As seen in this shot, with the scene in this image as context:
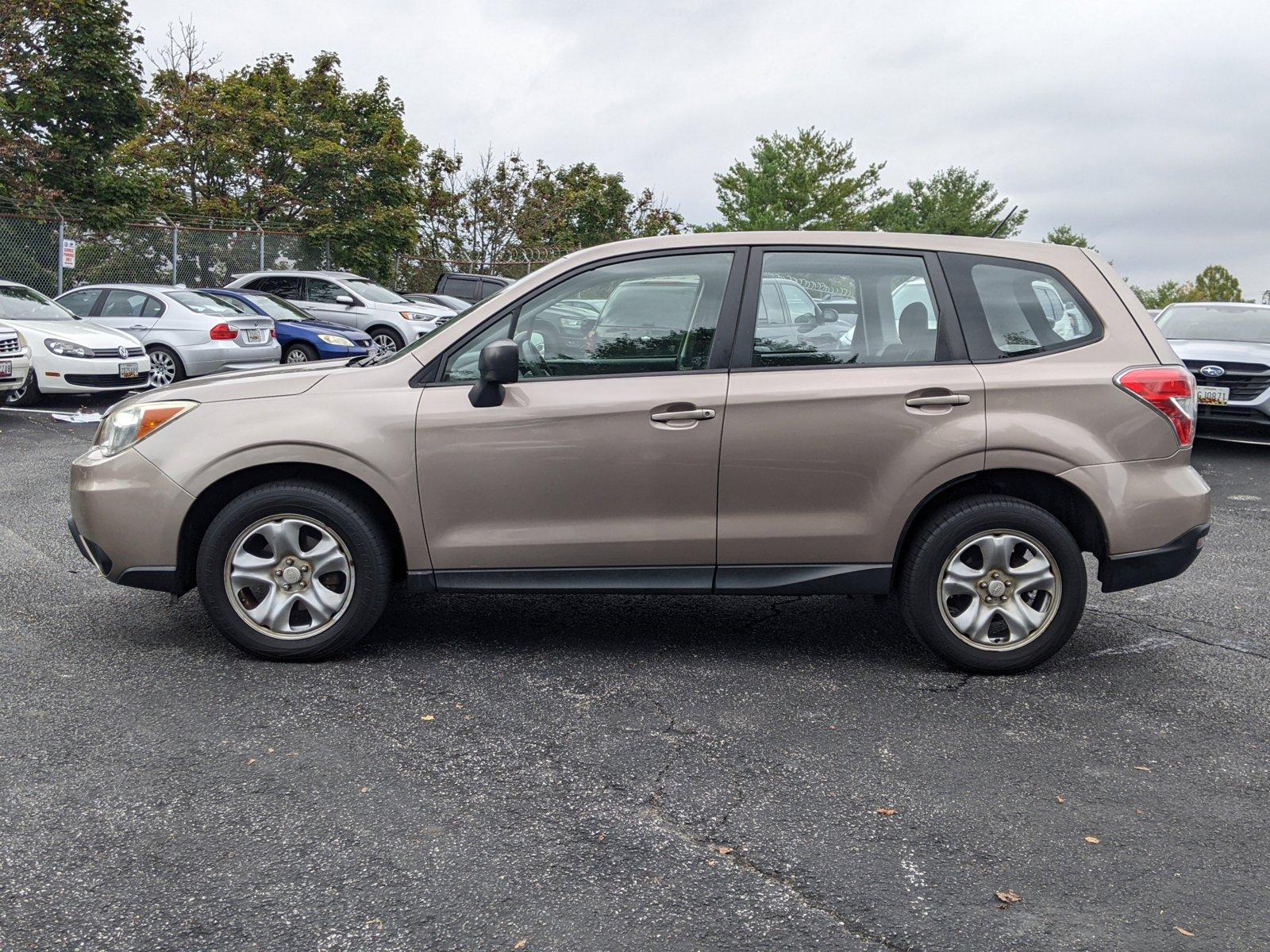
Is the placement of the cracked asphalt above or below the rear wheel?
below

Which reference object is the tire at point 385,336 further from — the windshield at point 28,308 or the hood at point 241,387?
the hood at point 241,387

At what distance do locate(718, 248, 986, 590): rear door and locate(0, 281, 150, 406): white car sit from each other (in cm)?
1163

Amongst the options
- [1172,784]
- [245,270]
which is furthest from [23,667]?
[245,270]

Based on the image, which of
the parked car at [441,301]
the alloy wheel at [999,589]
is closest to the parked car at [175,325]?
the parked car at [441,301]

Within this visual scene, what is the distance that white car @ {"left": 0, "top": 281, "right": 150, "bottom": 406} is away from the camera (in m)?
14.3

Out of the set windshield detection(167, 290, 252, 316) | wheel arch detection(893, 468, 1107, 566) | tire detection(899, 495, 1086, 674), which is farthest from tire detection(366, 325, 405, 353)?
tire detection(899, 495, 1086, 674)

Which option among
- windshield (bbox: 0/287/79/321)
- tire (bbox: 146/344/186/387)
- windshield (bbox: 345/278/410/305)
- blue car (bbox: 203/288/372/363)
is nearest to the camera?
windshield (bbox: 0/287/79/321)

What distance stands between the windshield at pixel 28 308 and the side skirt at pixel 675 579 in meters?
12.0

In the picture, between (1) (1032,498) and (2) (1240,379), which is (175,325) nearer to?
(2) (1240,379)

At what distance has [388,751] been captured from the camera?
4.05 meters

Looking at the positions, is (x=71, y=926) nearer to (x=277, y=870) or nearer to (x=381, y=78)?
(x=277, y=870)

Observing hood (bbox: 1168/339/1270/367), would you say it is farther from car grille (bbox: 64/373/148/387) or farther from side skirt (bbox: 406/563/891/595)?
A: car grille (bbox: 64/373/148/387)

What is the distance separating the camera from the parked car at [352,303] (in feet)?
70.5

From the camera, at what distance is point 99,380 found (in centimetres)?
1448
